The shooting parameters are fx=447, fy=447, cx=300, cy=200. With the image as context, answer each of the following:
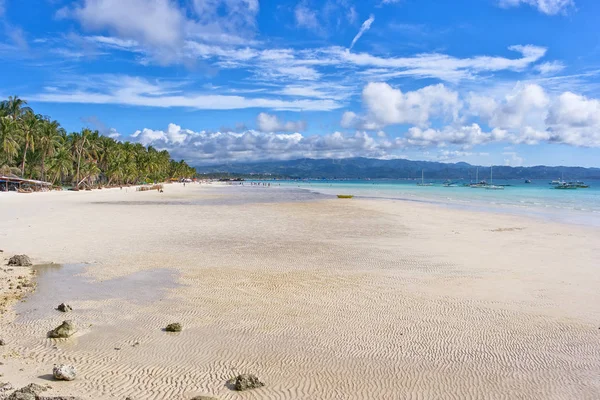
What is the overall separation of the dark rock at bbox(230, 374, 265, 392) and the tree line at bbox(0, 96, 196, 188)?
6573cm

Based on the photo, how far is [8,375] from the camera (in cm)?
567

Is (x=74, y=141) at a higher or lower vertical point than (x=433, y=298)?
higher

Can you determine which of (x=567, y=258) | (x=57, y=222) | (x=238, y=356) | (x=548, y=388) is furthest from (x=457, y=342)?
(x=57, y=222)

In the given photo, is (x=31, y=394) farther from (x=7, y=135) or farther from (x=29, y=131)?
(x=29, y=131)

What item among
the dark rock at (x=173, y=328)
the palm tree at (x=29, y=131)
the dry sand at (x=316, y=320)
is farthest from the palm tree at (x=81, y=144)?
the dark rock at (x=173, y=328)

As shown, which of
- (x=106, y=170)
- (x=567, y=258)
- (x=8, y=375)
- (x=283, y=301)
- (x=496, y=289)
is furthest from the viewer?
(x=106, y=170)

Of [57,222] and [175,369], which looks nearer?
[175,369]

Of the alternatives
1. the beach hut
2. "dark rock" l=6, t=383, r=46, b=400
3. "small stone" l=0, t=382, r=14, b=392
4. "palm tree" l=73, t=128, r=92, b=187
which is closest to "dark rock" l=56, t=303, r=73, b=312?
"small stone" l=0, t=382, r=14, b=392

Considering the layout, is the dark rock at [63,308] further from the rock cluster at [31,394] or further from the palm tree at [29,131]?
the palm tree at [29,131]

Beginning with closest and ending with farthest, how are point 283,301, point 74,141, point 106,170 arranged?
point 283,301, point 74,141, point 106,170

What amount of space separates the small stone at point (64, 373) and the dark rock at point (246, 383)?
201 centimetres

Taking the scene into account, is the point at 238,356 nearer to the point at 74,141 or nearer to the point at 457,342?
the point at 457,342

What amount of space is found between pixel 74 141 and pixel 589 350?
89.5 m

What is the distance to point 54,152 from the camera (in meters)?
77.0
